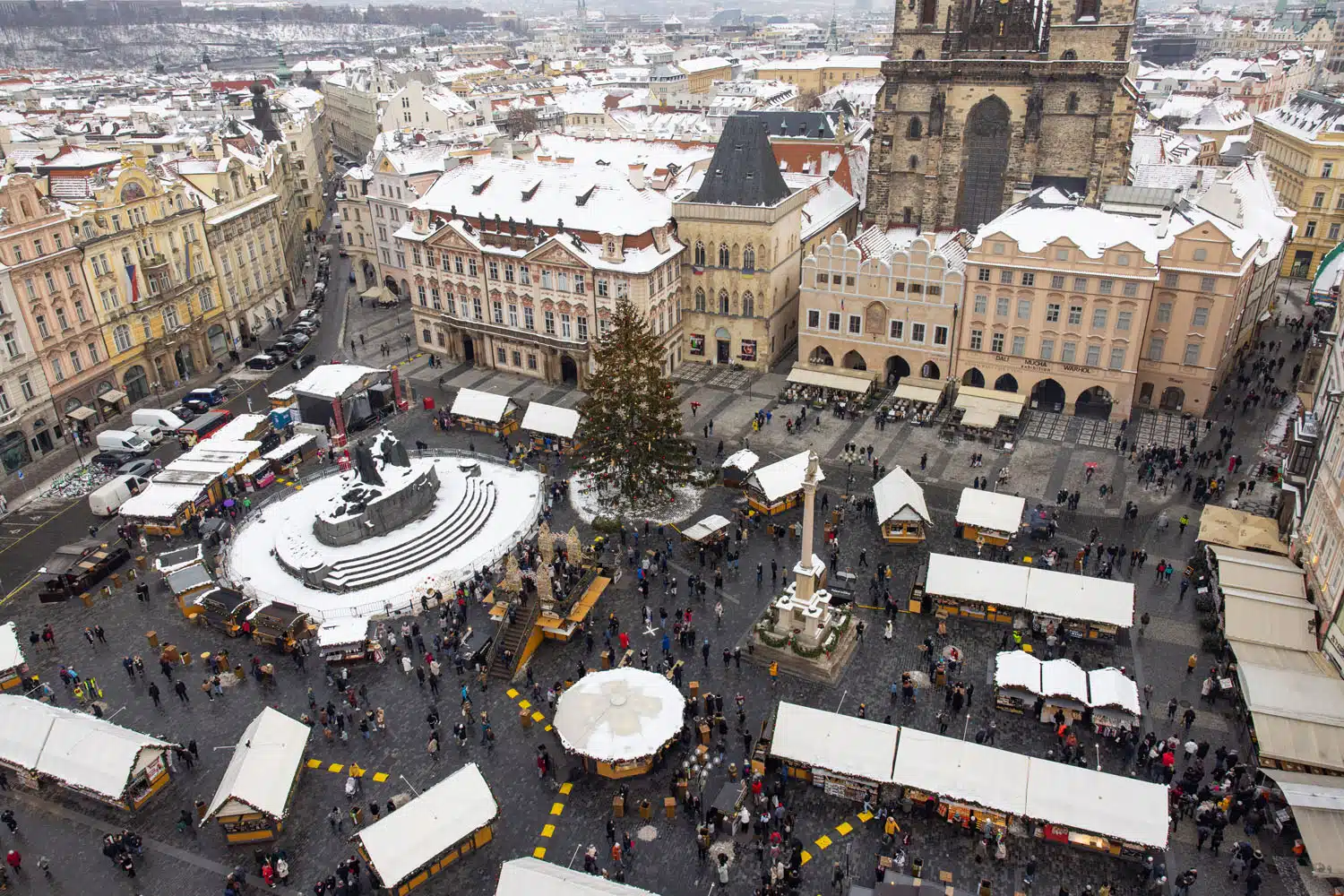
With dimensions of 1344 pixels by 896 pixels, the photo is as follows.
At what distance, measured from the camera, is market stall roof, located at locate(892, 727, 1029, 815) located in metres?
33.7

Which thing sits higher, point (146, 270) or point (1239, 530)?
point (146, 270)

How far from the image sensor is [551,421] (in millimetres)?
65062

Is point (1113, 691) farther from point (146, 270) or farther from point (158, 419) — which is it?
point (146, 270)

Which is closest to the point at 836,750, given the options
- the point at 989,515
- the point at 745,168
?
the point at 989,515

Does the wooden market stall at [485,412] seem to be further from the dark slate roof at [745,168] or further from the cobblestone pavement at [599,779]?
the dark slate roof at [745,168]

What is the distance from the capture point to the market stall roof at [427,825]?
3222 cm

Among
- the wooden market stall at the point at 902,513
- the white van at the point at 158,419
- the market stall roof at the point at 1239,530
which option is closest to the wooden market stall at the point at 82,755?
the white van at the point at 158,419

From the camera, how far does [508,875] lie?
30.8 m

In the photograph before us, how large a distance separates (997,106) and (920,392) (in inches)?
1210

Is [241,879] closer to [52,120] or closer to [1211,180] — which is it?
[1211,180]

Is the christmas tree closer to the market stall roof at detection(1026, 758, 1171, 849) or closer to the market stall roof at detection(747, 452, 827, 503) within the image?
the market stall roof at detection(747, 452, 827, 503)

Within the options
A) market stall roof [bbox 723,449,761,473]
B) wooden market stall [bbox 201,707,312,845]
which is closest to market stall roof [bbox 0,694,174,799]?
wooden market stall [bbox 201,707,312,845]

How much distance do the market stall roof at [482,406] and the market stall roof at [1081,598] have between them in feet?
125

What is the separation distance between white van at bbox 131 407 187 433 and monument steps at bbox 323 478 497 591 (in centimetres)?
2683
